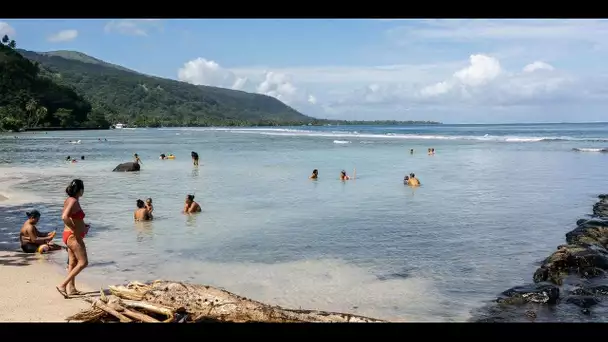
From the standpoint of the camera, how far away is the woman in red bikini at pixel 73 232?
668cm

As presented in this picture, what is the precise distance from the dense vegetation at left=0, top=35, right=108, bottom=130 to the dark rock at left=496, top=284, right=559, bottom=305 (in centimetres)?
9295

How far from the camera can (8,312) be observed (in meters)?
6.39

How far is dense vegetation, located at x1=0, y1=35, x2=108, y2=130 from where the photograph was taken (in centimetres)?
10188

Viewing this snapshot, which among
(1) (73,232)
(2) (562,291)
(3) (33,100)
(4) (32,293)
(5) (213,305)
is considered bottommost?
(2) (562,291)

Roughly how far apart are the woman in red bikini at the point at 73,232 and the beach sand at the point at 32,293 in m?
0.21

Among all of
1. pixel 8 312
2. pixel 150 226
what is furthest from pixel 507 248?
pixel 8 312

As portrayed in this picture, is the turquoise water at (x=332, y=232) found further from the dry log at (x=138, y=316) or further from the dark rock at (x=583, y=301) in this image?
the dry log at (x=138, y=316)

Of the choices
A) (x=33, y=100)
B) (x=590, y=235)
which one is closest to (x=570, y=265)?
(x=590, y=235)

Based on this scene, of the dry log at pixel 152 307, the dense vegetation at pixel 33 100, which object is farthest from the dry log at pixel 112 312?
the dense vegetation at pixel 33 100

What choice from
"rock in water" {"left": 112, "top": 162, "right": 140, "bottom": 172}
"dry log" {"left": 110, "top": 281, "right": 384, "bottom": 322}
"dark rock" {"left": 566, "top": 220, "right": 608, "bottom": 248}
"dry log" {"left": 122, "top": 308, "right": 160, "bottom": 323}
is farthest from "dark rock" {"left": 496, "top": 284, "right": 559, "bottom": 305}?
"rock in water" {"left": 112, "top": 162, "right": 140, "bottom": 172}

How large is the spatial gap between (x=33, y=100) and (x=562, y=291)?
11069 cm

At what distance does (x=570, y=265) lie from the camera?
9016 mm

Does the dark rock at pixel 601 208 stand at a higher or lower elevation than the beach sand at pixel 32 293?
higher

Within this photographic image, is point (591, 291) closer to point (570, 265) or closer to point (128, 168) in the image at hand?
point (570, 265)
